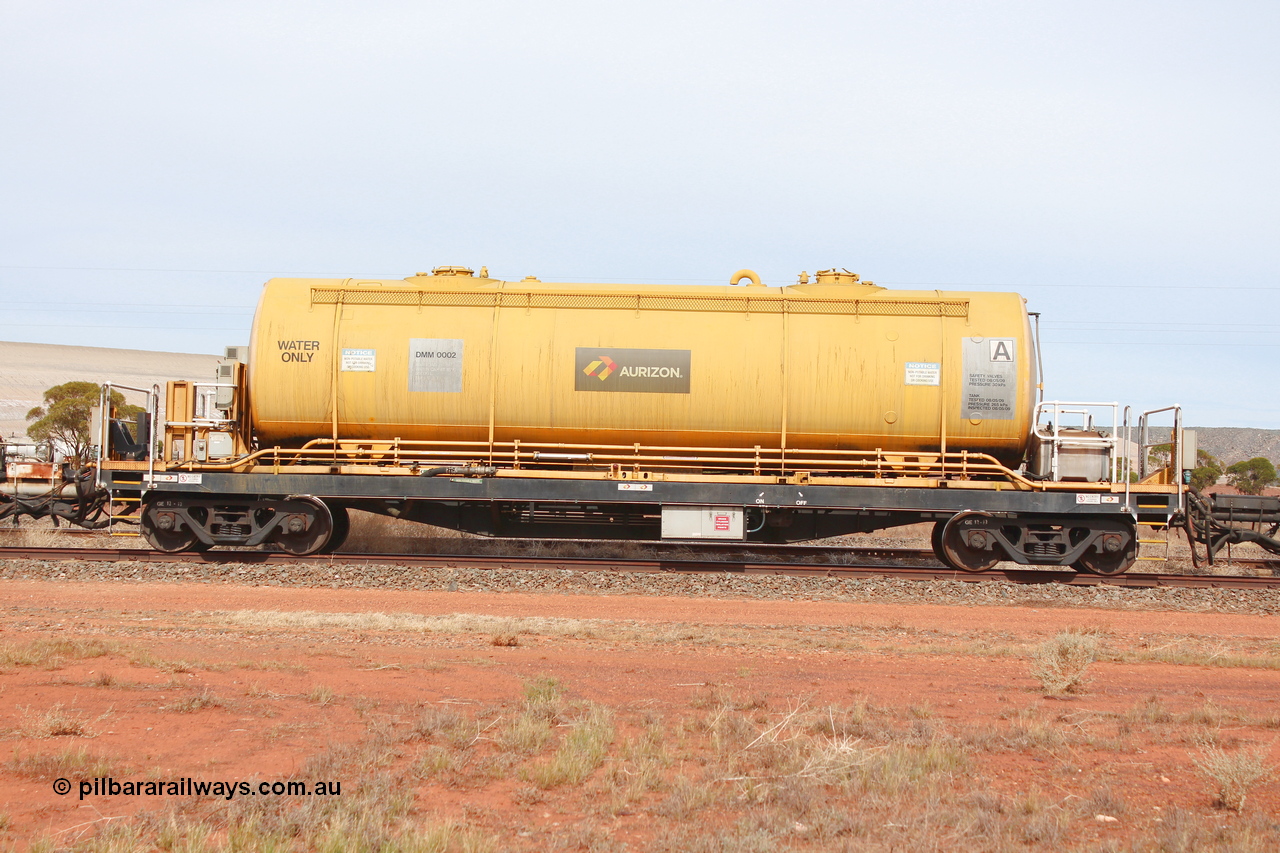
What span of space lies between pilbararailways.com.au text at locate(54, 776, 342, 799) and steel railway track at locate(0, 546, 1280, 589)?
30.2ft

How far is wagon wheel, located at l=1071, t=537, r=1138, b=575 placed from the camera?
579 inches

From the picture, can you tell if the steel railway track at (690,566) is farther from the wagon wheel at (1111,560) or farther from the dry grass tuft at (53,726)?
the dry grass tuft at (53,726)

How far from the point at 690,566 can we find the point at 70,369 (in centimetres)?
13550

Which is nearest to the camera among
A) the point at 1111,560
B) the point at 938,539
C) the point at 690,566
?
the point at 1111,560

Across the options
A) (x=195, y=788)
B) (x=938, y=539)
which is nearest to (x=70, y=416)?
(x=938, y=539)

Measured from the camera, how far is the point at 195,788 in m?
5.20

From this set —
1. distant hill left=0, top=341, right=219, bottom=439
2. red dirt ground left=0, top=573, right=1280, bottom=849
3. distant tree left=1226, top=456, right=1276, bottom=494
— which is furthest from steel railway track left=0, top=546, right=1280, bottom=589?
distant hill left=0, top=341, right=219, bottom=439

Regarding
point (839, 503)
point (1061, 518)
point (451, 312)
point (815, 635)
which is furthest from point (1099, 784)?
point (451, 312)

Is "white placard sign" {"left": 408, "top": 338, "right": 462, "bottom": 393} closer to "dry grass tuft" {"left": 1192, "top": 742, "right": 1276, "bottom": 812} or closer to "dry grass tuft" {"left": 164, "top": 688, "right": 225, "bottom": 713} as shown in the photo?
"dry grass tuft" {"left": 164, "top": 688, "right": 225, "bottom": 713}

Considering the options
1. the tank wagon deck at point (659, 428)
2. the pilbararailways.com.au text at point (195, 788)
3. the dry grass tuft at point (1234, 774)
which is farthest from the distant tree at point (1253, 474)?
the pilbararailways.com.au text at point (195, 788)

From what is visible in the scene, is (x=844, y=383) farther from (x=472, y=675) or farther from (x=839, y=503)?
(x=472, y=675)

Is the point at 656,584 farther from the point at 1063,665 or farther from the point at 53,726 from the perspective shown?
the point at 53,726

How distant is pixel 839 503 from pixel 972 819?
9.64 meters

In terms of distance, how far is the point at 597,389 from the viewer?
14.8 m
